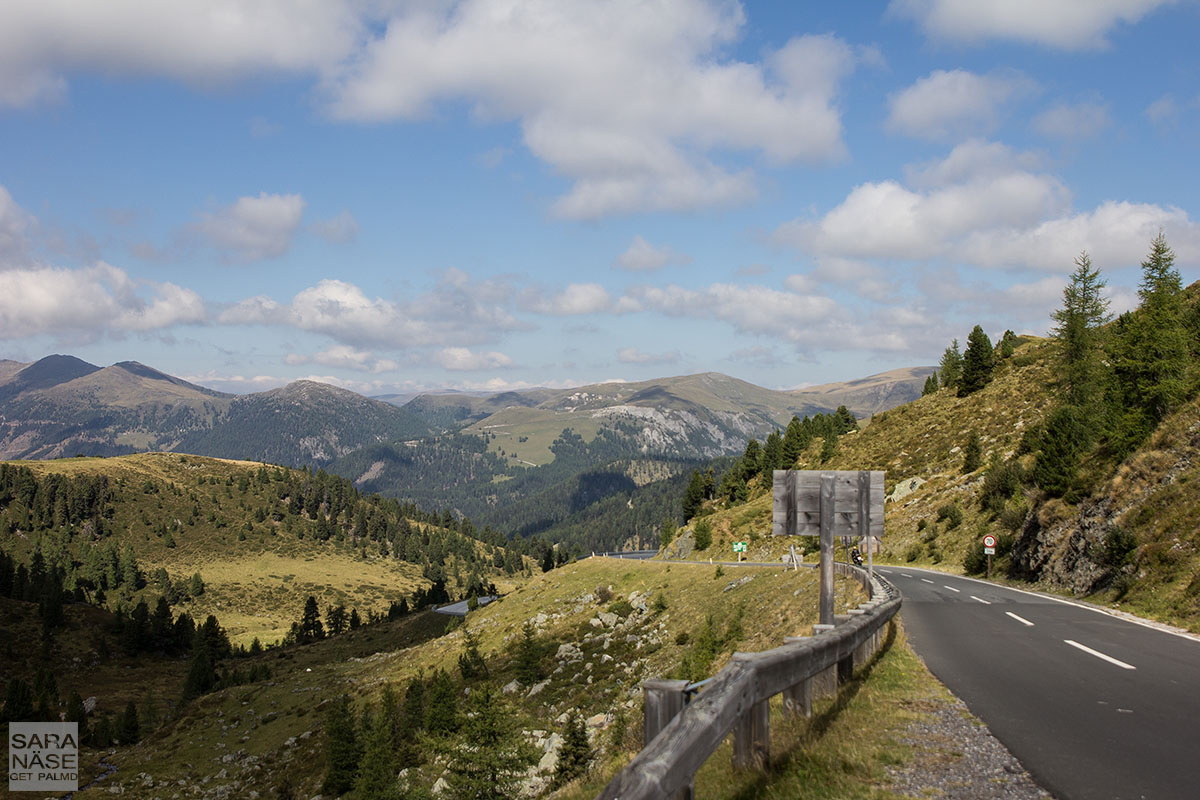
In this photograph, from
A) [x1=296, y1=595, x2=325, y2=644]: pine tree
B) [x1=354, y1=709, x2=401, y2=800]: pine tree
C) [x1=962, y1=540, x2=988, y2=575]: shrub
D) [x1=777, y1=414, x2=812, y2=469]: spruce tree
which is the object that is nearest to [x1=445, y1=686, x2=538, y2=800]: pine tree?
[x1=354, y1=709, x2=401, y2=800]: pine tree

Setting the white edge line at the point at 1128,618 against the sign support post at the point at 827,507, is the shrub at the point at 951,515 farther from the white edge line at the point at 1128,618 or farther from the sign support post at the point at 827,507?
the sign support post at the point at 827,507

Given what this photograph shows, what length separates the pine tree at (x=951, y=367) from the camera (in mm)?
98375

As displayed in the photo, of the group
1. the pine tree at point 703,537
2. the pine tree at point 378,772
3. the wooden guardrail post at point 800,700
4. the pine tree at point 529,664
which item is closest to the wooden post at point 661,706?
the wooden guardrail post at point 800,700

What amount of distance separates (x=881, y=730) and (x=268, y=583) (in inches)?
8054

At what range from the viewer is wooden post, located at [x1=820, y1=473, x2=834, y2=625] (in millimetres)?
10844

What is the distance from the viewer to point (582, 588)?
6234 cm

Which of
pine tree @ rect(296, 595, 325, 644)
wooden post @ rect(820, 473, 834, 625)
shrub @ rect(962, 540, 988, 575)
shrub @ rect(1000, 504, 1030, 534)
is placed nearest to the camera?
wooden post @ rect(820, 473, 834, 625)

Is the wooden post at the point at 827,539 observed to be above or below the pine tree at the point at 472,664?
above

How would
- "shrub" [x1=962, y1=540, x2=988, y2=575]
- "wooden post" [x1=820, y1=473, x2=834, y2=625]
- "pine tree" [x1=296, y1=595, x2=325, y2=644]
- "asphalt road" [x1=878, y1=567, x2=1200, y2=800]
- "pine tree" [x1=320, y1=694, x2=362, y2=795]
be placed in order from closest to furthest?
"asphalt road" [x1=878, y1=567, x2=1200, y2=800] → "wooden post" [x1=820, y1=473, x2=834, y2=625] → "shrub" [x1=962, y1=540, x2=988, y2=575] → "pine tree" [x1=320, y1=694, x2=362, y2=795] → "pine tree" [x1=296, y1=595, x2=325, y2=644]

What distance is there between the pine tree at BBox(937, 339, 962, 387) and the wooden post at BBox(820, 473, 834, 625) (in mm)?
95203

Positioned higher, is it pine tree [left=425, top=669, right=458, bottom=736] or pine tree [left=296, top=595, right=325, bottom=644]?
pine tree [left=425, top=669, right=458, bottom=736]

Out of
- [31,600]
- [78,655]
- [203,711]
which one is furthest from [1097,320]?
[31,600]

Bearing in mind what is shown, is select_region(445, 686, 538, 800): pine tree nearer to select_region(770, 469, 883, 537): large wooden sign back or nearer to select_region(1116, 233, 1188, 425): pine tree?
select_region(770, 469, 883, 537): large wooden sign back

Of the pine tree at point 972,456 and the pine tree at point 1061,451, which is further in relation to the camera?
the pine tree at point 972,456
